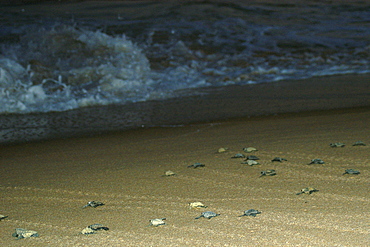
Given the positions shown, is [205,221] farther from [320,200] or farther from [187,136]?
[187,136]

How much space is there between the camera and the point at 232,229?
1709mm

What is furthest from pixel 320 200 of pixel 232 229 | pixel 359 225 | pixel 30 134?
pixel 30 134

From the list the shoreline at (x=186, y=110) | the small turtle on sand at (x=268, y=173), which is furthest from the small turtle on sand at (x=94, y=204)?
the shoreline at (x=186, y=110)

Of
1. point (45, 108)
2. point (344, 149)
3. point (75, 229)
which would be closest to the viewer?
point (75, 229)

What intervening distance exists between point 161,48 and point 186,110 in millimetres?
5589

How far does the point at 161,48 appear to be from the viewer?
10.2 metres

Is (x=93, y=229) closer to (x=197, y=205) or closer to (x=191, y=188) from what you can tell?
(x=197, y=205)

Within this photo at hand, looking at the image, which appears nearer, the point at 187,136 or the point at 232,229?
the point at 232,229

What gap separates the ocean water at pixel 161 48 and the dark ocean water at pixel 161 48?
0.07 ft

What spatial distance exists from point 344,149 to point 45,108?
3.61 metres

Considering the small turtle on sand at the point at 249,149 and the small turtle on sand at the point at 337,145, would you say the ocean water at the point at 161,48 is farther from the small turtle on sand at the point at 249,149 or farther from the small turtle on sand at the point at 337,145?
the small turtle on sand at the point at 337,145

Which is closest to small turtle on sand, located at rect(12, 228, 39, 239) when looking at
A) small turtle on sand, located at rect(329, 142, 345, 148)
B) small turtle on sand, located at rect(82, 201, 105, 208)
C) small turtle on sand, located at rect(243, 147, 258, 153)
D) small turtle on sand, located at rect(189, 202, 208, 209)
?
small turtle on sand, located at rect(82, 201, 105, 208)

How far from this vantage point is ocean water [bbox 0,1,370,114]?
640 centimetres

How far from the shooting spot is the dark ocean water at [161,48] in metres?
6.39
